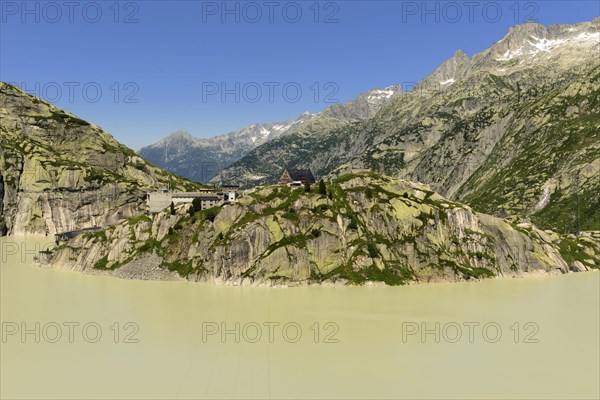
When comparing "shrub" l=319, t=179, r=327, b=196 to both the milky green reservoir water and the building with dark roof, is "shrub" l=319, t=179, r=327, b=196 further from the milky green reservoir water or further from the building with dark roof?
the building with dark roof

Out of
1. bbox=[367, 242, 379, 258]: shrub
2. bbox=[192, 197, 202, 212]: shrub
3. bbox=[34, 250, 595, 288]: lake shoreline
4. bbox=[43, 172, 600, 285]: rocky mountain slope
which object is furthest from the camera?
bbox=[192, 197, 202, 212]: shrub

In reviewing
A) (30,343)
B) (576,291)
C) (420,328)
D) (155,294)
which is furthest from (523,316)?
(30,343)

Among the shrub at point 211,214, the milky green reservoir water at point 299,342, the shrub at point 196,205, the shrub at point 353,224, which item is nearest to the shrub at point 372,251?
the shrub at point 353,224

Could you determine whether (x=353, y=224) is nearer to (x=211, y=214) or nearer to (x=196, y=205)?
(x=211, y=214)

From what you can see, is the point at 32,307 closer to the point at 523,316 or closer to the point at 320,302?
the point at 320,302

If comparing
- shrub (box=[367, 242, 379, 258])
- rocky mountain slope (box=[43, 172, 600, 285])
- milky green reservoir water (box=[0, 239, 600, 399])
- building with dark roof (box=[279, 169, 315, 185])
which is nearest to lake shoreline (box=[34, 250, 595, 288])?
rocky mountain slope (box=[43, 172, 600, 285])

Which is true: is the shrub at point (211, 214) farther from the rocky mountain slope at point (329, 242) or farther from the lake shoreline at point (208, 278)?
the lake shoreline at point (208, 278)

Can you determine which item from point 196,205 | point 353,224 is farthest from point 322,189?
point 196,205

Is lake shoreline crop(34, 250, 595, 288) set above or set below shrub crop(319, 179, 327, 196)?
below
